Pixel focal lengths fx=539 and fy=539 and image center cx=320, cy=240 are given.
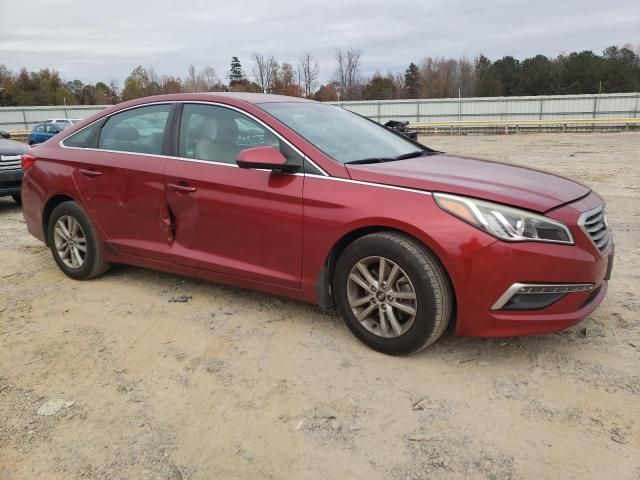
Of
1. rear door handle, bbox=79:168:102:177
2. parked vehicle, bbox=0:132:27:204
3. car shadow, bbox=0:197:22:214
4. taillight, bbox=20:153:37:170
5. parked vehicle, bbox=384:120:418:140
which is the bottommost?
car shadow, bbox=0:197:22:214

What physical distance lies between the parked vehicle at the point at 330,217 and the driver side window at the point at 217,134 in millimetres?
11

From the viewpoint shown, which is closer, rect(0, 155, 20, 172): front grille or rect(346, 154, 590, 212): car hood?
rect(346, 154, 590, 212): car hood

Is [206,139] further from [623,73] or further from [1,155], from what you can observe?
[623,73]

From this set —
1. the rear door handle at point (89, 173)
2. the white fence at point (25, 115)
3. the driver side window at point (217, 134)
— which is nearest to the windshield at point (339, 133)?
the driver side window at point (217, 134)

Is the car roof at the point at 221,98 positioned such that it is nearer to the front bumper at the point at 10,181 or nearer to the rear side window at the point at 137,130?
A: the rear side window at the point at 137,130

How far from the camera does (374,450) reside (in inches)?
96.7

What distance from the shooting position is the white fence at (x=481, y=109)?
3441 centimetres

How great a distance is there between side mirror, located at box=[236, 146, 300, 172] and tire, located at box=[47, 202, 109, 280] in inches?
73.6

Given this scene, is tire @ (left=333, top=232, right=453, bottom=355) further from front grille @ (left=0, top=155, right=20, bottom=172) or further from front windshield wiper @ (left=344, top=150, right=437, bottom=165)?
front grille @ (left=0, top=155, right=20, bottom=172)

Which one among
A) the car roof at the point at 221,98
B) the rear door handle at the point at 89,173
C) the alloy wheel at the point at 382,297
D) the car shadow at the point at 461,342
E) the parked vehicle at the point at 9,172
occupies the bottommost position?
the car shadow at the point at 461,342

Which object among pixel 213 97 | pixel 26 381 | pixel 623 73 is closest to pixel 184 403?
pixel 26 381

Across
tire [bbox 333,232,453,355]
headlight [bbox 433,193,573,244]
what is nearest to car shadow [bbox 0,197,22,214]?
tire [bbox 333,232,453,355]

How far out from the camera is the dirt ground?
239 cm

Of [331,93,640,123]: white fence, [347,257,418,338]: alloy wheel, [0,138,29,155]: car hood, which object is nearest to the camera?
[347,257,418,338]: alloy wheel
